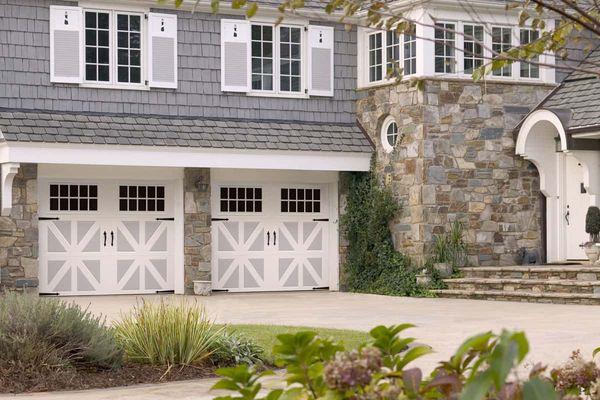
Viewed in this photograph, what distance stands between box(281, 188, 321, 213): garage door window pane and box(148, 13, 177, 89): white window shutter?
299 centimetres

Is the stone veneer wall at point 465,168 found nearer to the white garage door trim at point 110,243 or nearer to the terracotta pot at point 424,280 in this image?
the terracotta pot at point 424,280

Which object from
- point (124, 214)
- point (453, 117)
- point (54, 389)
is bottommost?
point (54, 389)

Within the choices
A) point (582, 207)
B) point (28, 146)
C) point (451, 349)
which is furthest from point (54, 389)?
point (582, 207)

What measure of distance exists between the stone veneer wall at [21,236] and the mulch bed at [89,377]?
919 centimetres

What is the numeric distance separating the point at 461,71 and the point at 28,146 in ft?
24.2

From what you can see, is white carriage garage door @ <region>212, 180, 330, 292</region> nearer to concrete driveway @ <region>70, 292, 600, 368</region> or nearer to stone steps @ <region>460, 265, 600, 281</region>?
concrete driveway @ <region>70, 292, 600, 368</region>

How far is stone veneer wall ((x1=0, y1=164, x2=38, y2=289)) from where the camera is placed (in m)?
18.2

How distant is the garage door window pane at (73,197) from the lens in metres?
19.2

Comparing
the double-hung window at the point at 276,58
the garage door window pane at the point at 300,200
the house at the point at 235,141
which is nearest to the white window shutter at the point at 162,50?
the house at the point at 235,141

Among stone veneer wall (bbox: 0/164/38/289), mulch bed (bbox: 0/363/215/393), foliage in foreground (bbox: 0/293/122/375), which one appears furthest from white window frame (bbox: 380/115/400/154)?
foliage in foreground (bbox: 0/293/122/375)

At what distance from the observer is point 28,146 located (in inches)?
704

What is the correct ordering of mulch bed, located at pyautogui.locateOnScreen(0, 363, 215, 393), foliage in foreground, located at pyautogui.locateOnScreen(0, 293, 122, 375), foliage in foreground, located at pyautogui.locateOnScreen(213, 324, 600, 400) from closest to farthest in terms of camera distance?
foliage in foreground, located at pyautogui.locateOnScreen(213, 324, 600, 400) < mulch bed, located at pyautogui.locateOnScreen(0, 363, 215, 393) < foliage in foreground, located at pyautogui.locateOnScreen(0, 293, 122, 375)

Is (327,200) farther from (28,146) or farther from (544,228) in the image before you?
(28,146)

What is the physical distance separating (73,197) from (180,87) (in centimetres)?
265
